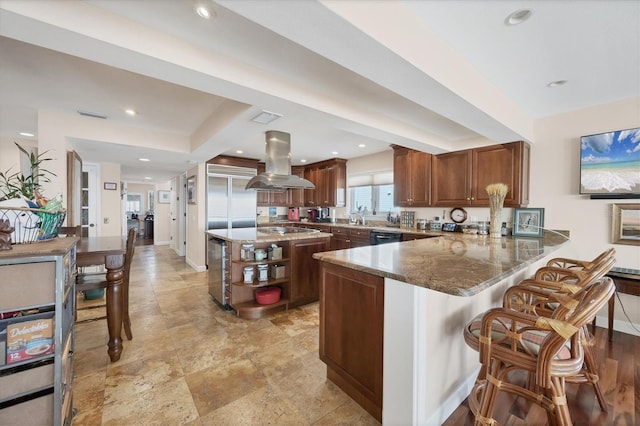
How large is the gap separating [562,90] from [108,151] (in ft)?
20.1

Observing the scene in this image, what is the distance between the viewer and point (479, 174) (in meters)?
3.54

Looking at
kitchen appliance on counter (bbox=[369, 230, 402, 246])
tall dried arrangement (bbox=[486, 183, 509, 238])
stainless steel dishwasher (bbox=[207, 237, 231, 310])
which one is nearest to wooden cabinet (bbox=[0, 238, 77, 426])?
stainless steel dishwasher (bbox=[207, 237, 231, 310])

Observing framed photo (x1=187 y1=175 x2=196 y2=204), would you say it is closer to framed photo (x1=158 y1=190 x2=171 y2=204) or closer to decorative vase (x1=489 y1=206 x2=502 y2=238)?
framed photo (x1=158 y1=190 x2=171 y2=204)

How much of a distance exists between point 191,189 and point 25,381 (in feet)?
16.1

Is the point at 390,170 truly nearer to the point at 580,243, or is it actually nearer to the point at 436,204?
the point at 436,204

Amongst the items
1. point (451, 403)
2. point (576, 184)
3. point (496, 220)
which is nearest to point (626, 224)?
point (576, 184)

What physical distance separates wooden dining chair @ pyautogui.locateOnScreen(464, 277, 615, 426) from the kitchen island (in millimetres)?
216

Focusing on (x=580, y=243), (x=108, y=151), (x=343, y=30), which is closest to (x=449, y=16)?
(x=343, y=30)

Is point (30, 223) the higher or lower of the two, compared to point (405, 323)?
higher

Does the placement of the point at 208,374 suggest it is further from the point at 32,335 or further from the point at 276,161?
the point at 276,161

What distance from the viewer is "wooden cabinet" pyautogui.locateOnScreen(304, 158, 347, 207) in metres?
5.91

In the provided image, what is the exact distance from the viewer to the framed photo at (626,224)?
8.48 feet

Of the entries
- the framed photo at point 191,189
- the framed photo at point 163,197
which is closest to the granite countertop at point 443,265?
the framed photo at point 191,189

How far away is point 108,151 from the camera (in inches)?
165
